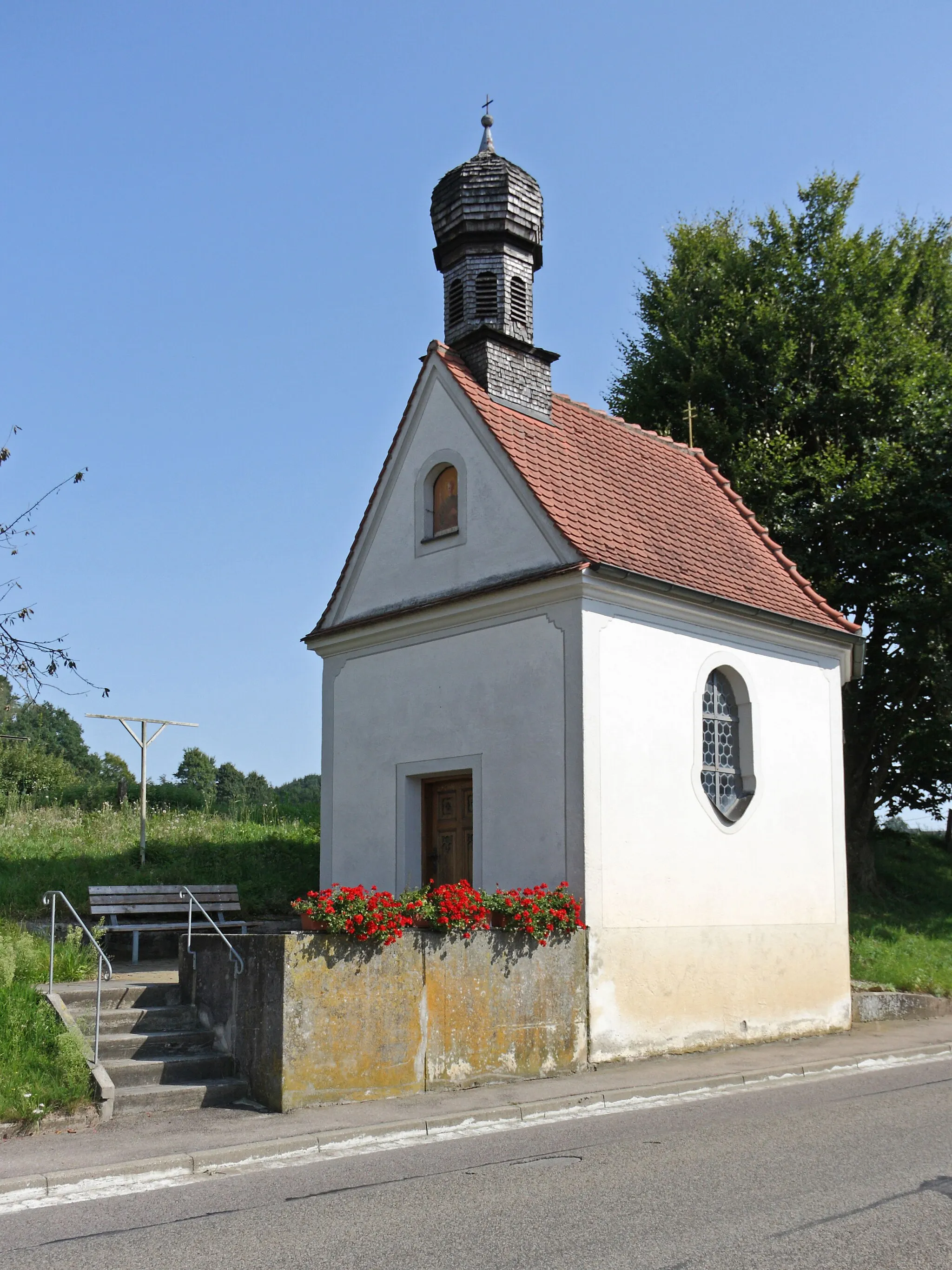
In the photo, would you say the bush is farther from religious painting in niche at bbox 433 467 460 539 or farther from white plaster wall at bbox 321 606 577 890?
religious painting in niche at bbox 433 467 460 539

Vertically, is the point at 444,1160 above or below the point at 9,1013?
below

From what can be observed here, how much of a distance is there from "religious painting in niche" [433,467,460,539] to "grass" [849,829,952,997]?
29.2ft

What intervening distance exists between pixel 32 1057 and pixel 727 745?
28.2ft

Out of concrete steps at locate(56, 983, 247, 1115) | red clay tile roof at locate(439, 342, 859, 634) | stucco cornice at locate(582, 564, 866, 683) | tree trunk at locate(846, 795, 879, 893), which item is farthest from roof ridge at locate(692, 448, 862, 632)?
concrete steps at locate(56, 983, 247, 1115)

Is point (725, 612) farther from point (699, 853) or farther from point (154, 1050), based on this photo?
point (154, 1050)

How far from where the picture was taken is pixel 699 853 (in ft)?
43.6

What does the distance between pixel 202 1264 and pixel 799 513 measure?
19186 mm

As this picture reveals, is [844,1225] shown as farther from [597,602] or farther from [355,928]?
[597,602]

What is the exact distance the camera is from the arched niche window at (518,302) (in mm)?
15586

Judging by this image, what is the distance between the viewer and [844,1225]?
6.01 m

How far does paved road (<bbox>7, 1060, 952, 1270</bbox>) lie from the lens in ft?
18.3

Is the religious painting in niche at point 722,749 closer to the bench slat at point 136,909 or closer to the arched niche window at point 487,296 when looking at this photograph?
the arched niche window at point 487,296

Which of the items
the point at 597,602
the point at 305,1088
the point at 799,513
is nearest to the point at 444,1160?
the point at 305,1088

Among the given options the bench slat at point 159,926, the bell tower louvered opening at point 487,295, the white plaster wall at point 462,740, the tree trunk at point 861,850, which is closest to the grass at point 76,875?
the bench slat at point 159,926
